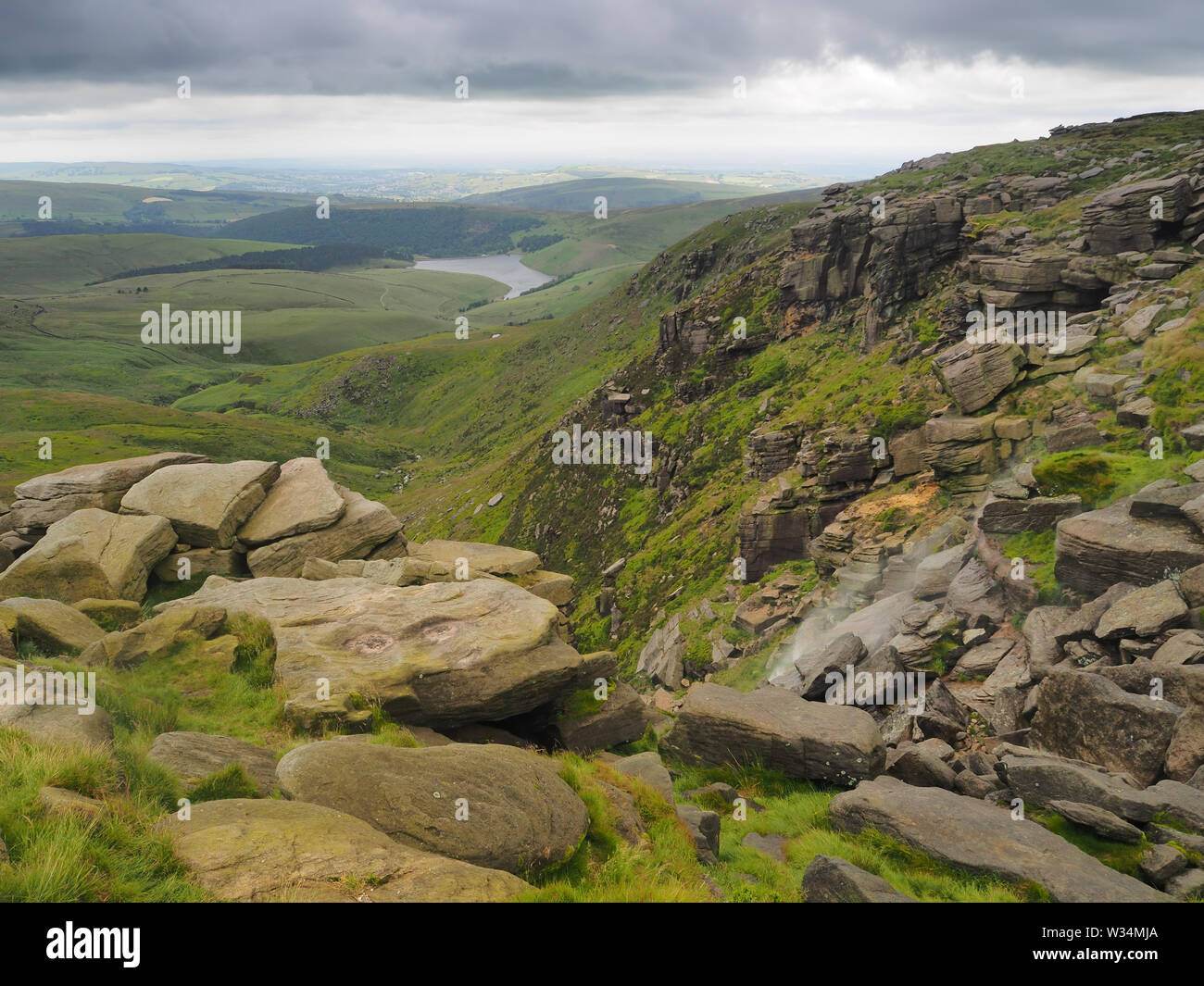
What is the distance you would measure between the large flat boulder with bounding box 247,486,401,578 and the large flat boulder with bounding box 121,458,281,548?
1.72 meters

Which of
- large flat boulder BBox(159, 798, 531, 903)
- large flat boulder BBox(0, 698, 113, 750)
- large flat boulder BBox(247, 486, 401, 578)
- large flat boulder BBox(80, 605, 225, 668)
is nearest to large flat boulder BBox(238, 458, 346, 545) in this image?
large flat boulder BBox(247, 486, 401, 578)

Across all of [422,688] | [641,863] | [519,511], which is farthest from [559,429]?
[641,863]

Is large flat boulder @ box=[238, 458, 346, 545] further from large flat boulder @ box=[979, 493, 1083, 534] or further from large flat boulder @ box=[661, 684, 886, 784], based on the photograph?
large flat boulder @ box=[979, 493, 1083, 534]

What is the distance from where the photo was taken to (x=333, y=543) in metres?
32.0

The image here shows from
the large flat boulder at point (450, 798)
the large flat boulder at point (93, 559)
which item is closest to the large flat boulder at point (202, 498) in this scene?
the large flat boulder at point (93, 559)

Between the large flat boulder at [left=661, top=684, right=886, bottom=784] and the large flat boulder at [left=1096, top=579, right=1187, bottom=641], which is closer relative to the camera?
the large flat boulder at [left=661, top=684, right=886, bottom=784]

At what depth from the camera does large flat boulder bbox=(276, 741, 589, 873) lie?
12211mm

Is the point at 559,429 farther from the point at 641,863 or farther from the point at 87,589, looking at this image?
the point at 641,863

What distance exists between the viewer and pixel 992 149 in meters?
93.9

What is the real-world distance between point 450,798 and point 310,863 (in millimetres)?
2933
